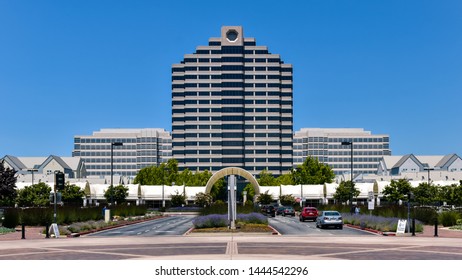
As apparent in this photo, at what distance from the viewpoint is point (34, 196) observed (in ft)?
352

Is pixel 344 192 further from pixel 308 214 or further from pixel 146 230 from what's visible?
pixel 146 230

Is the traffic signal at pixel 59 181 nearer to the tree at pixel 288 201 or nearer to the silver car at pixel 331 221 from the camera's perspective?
the silver car at pixel 331 221

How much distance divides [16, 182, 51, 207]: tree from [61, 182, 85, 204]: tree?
504cm

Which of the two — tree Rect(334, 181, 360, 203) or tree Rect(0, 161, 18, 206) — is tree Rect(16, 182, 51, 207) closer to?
tree Rect(0, 161, 18, 206)

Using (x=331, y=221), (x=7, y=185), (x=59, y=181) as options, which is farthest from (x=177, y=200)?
(x=59, y=181)

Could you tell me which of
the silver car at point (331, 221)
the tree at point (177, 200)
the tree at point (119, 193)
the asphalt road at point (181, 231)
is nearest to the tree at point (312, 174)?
the tree at point (177, 200)

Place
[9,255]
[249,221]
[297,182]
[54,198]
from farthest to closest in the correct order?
[297,182]
[249,221]
[54,198]
[9,255]

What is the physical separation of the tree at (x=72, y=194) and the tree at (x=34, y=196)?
5045 mm

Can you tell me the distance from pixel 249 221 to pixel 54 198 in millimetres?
14936

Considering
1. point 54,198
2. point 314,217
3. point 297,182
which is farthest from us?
point 297,182

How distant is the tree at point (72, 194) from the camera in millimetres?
114938
